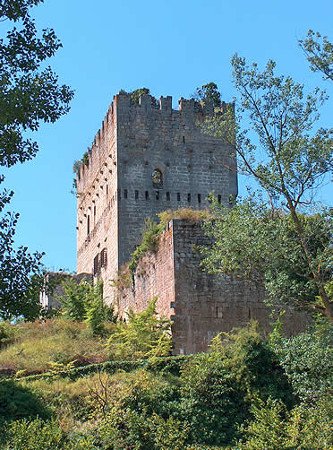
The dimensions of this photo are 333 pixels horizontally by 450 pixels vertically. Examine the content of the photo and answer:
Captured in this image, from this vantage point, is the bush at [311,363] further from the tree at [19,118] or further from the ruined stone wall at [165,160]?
the ruined stone wall at [165,160]

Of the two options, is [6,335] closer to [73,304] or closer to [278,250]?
[73,304]

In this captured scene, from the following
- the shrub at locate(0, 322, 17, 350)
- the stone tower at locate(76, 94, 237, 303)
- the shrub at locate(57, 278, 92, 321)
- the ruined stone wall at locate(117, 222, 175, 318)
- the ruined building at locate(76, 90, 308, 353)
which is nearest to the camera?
the ruined stone wall at locate(117, 222, 175, 318)

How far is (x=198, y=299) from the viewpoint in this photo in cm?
2578

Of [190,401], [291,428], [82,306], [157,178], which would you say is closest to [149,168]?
[157,178]

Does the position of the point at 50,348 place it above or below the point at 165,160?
below

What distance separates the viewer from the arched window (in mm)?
42469

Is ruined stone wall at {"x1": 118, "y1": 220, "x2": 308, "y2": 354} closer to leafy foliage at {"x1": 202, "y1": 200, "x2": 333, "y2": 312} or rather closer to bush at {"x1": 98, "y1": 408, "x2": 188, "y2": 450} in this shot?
leafy foliage at {"x1": 202, "y1": 200, "x2": 333, "y2": 312}

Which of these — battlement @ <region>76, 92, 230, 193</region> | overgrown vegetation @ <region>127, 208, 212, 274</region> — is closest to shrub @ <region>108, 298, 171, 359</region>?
overgrown vegetation @ <region>127, 208, 212, 274</region>

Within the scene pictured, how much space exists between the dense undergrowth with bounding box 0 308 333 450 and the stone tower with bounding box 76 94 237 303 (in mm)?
19074

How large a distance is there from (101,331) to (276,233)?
31.8 ft

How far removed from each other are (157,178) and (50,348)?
18143 millimetres

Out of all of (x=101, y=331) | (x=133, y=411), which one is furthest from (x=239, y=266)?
(x=101, y=331)

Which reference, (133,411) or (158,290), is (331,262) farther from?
(158,290)

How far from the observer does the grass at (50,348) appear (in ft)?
77.9
